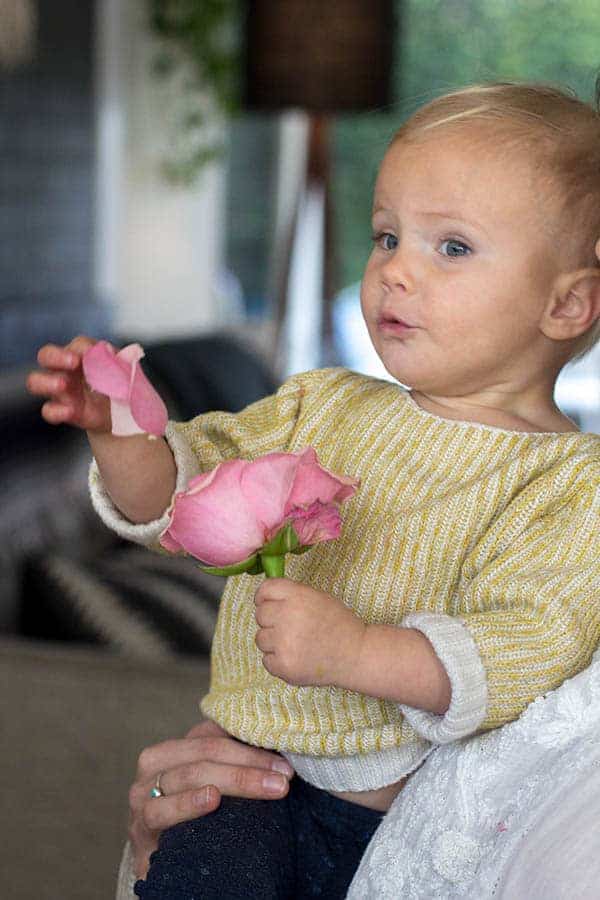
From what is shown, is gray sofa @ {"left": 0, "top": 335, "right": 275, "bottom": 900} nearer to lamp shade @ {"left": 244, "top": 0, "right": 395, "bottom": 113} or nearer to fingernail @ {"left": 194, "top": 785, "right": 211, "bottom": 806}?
fingernail @ {"left": 194, "top": 785, "right": 211, "bottom": 806}

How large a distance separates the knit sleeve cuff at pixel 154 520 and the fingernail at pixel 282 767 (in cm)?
21

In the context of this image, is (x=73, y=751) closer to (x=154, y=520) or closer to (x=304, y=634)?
(x=154, y=520)

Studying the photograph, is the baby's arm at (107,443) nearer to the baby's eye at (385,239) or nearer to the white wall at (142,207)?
the baby's eye at (385,239)

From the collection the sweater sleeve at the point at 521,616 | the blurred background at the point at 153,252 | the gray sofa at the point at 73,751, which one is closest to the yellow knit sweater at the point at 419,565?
the sweater sleeve at the point at 521,616

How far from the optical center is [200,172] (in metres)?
5.78

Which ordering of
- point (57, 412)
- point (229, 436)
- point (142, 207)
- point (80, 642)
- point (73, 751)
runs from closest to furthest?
point (57, 412)
point (229, 436)
point (73, 751)
point (80, 642)
point (142, 207)

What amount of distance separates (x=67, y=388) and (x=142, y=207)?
15.7 feet

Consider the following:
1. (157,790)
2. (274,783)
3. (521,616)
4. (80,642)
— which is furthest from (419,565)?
(80,642)

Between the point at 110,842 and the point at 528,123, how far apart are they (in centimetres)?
94

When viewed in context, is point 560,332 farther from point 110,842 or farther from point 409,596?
point 110,842

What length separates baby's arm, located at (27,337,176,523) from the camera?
0.93 metres

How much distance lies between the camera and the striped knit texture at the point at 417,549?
950mm

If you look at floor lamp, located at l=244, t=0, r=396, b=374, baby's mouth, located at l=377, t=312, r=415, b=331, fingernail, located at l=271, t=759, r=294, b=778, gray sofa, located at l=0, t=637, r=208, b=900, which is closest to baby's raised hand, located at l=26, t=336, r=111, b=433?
baby's mouth, located at l=377, t=312, r=415, b=331

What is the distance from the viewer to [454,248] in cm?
104
